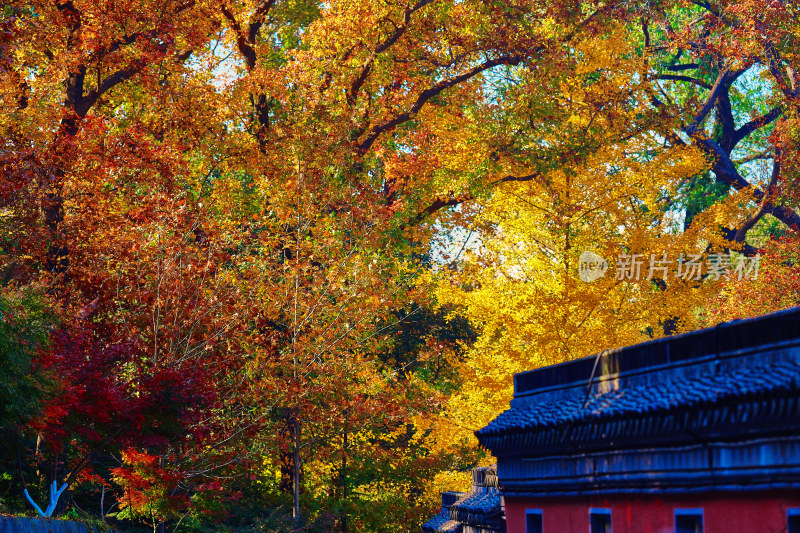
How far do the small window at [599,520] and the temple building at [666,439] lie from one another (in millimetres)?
13

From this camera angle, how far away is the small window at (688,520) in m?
9.27

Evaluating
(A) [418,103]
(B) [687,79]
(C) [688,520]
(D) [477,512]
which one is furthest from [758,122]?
(C) [688,520]

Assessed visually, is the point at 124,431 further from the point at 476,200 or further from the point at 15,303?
the point at 476,200

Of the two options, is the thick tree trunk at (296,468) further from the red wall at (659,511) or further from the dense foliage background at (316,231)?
the red wall at (659,511)

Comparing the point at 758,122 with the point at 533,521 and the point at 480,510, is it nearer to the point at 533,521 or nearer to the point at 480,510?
the point at 480,510

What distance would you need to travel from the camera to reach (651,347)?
1061 cm

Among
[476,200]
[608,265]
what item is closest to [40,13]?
[476,200]

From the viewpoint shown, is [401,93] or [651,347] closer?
[651,347]

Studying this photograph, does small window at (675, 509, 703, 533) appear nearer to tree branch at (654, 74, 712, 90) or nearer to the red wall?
the red wall

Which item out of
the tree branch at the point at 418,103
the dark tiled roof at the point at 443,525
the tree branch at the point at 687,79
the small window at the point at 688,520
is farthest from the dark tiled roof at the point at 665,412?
the tree branch at the point at 687,79

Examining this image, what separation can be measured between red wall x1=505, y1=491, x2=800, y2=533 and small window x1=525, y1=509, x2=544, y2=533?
0.23 ft

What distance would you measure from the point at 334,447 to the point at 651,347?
47.5 ft

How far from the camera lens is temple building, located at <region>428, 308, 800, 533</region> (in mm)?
8328

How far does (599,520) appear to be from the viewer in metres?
10.9
